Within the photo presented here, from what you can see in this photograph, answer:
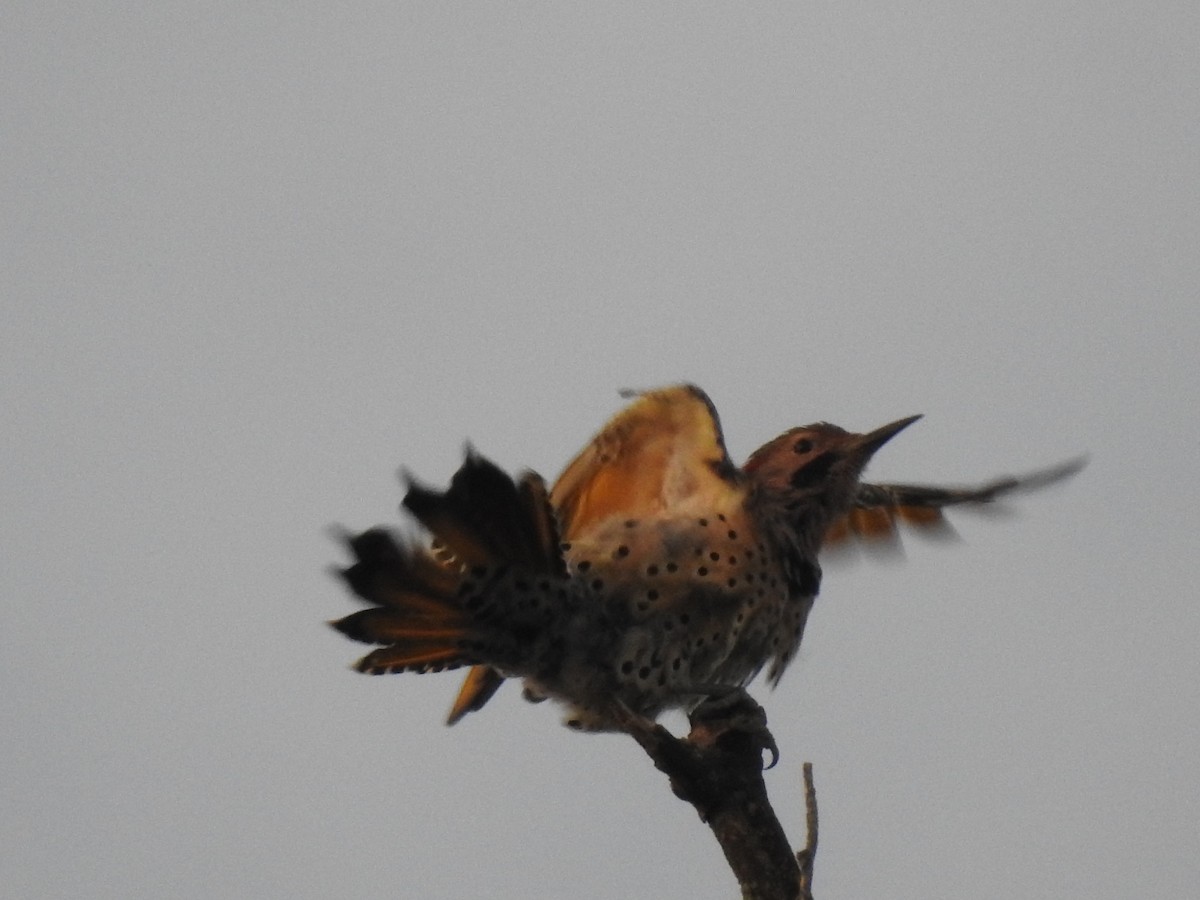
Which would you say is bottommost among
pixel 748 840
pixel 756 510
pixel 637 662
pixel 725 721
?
pixel 748 840

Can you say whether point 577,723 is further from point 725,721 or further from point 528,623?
point 725,721

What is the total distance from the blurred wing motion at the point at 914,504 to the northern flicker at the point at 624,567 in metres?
0.63

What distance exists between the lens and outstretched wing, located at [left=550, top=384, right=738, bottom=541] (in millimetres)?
7207

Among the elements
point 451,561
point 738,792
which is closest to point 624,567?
point 451,561

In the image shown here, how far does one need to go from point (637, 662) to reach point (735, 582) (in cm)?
47

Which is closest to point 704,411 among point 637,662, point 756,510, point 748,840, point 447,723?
point 756,510

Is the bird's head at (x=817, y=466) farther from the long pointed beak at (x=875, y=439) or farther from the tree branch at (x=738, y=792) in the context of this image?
the tree branch at (x=738, y=792)

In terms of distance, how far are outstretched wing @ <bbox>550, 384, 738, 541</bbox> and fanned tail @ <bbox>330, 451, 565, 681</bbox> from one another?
0.81 metres

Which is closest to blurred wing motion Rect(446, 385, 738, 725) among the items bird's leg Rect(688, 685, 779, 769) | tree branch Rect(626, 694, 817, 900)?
bird's leg Rect(688, 685, 779, 769)

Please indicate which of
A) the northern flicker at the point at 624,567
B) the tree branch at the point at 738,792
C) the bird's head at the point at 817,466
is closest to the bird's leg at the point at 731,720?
the tree branch at the point at 738,792

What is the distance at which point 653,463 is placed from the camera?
7266 mm

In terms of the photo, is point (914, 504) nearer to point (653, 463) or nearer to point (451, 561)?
point (653, 463)

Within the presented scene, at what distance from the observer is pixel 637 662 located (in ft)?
22.2

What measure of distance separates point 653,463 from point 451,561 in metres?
1.24
